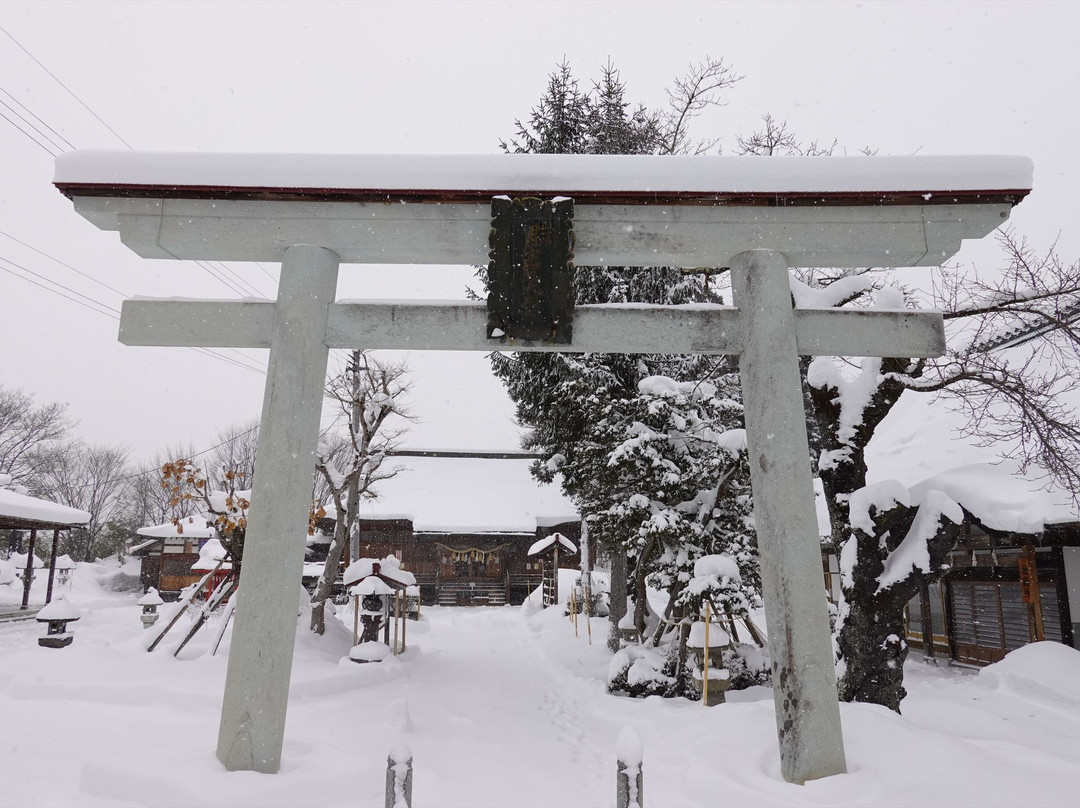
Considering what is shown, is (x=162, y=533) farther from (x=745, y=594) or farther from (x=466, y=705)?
(x=745, y=594)

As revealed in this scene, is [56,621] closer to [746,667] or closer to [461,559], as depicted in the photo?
[746,667]

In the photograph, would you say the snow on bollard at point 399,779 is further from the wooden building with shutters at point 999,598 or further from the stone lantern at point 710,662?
the wooden building with shutters at point 999,598

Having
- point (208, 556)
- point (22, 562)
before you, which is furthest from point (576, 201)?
point (22, 562)

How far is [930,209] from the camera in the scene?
5250 mm

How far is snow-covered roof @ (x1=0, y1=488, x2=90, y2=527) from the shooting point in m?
18.3

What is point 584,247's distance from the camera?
5332 mm

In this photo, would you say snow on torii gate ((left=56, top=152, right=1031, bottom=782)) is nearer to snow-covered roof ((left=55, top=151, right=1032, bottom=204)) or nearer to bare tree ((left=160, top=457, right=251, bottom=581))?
snow-covered roof ((left=55, top=151, right=1032, bottom=204))

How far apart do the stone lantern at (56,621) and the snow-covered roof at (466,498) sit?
16.6m

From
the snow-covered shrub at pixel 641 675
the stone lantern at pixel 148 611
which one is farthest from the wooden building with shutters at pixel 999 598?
the stone lantern at pixel 148 611

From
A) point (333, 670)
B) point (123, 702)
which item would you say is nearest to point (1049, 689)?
point (333, 670)

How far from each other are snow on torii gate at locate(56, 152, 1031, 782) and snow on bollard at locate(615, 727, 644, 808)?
1933mm

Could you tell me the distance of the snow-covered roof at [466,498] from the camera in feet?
93.0

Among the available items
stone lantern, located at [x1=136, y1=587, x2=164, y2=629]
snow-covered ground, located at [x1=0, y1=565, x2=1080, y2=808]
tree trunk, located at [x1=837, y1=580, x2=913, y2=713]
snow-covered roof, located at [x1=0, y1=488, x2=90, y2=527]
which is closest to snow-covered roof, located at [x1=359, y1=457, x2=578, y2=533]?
snow-covered roof, located at [x1=0, y1=488, x2=90, y2=527]

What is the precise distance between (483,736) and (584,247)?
6.08m
